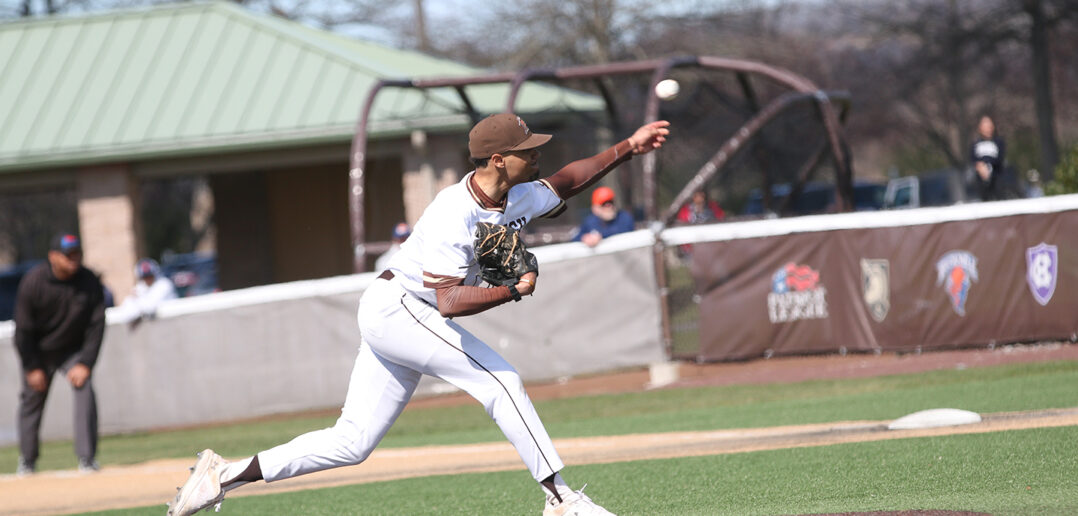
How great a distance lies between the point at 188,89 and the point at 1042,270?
14592 millimetres

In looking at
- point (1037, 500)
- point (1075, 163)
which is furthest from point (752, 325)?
point (1037, 500)

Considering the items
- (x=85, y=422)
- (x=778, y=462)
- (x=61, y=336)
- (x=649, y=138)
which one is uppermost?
(x=649, y=138)

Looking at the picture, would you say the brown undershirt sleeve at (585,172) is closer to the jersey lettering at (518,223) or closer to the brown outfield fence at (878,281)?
the jersey lettering at (518,223)

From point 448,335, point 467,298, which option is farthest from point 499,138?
point 448,335

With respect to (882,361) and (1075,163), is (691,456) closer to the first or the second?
(882,361)

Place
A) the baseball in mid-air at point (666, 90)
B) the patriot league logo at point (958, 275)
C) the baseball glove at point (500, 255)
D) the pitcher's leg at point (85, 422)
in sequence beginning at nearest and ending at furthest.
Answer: the baseball glove at point (500, 255) → the baseball in mid-air at point (666, 90) → the pitcher's leg at point (85, 422) → the patriot league logo at point (958, 275)

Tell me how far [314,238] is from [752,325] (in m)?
13.9

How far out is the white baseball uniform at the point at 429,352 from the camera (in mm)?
4930

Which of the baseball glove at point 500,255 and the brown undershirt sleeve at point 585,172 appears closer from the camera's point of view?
the baseball glove at point 500,255

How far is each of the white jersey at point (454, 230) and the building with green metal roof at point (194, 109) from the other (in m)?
12.1

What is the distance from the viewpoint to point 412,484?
7875 mm

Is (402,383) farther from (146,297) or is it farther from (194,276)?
(194,276)

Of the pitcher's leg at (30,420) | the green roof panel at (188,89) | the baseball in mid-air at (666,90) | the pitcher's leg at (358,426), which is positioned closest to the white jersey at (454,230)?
the pitcher's leg at (358,426)

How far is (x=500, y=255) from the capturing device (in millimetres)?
4828
